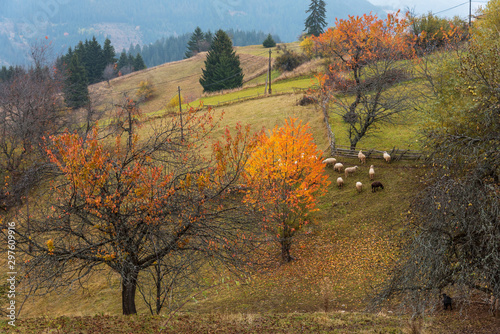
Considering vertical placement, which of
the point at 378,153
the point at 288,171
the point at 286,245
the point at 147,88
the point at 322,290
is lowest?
the point at 322,290

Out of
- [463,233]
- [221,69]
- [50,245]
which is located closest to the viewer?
[50,245]

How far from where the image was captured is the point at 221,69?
7569 centimetres

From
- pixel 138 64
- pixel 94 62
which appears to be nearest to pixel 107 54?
pixel 94 62

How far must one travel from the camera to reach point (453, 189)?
11.8 metres

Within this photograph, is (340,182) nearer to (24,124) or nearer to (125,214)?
(125,214)

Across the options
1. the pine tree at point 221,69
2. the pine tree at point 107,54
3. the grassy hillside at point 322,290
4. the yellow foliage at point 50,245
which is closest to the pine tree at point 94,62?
the pine tree at point 107,54

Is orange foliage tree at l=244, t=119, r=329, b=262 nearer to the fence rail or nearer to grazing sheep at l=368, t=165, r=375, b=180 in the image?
grazing sheep at l=368, t=165, r=375, b=180

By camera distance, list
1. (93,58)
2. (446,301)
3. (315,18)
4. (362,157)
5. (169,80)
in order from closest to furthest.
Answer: (446,301), (362,157), (169,80), (93,58), (315,18)

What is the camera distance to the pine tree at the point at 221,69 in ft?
247

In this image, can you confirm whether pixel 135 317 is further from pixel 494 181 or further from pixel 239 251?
pixel 494 181

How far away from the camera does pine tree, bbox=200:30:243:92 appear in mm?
75438

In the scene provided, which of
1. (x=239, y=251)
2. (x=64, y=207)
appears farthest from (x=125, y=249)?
(x=239, y=251)

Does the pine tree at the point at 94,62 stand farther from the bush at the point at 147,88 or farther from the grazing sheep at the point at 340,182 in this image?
the grazing sheep at the point at 340,182


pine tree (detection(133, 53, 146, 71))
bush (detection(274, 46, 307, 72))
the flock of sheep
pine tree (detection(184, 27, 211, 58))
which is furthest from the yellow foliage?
pine tree (detection(184, 27, 211, 58))
